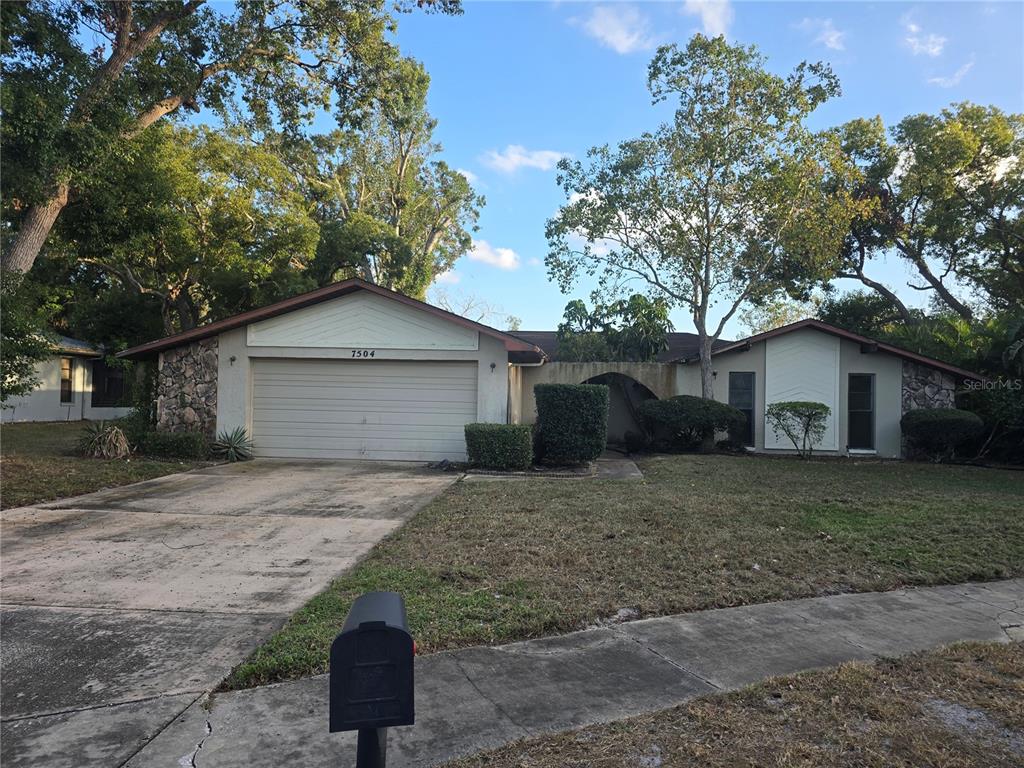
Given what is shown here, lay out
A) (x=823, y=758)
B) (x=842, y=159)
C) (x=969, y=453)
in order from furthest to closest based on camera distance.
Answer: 1. (x=842, y=159)
2. (x=969, y=453)
3. (x=823, y=758)

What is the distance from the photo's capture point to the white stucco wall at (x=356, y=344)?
1318 centimetres

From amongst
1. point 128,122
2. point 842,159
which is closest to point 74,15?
point 128,122

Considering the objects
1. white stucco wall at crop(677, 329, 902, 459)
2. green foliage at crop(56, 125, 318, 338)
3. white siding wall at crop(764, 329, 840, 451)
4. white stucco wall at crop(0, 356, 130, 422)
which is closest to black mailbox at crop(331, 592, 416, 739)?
white stucco wall at crop(677, 329, 902, 459)

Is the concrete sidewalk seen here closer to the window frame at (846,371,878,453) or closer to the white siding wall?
the white siding wall

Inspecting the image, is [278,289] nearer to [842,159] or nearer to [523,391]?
[523,391]

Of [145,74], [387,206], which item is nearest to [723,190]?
[145,74]

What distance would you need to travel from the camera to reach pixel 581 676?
12.1 feet

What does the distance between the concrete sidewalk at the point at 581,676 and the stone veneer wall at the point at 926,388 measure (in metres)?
11.7

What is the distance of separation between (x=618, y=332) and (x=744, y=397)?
4711mm

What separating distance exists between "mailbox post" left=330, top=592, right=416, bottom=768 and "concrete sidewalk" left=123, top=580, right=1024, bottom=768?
144 centimetres

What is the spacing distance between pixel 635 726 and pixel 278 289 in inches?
833

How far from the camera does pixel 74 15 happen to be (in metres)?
10.7

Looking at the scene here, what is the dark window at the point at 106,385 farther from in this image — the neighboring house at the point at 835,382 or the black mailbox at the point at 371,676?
the black mailbox at the point at 371,676

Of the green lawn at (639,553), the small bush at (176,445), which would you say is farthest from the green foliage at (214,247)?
the green lawn at (639,553)
